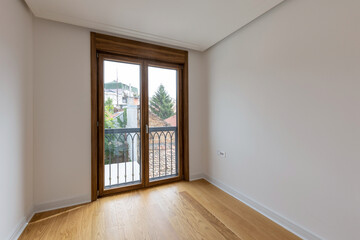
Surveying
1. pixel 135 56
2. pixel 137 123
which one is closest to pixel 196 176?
pixel 137 123

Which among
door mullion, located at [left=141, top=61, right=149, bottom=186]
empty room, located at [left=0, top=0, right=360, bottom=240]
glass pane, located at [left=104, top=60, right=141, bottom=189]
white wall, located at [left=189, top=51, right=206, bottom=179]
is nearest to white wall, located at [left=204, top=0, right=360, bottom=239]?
empty room, located at [left=0, top=0, right=360, bottom=240]

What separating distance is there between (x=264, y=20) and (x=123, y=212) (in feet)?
9.80

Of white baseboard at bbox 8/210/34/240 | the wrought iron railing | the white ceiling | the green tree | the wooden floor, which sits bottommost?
the wooden floor

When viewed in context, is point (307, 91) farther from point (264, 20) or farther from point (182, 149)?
point (182, 149)

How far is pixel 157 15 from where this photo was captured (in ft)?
6.66

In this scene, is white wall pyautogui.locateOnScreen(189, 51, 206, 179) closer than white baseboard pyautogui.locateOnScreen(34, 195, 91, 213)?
No

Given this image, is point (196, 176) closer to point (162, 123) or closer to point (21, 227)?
point (162, 123)

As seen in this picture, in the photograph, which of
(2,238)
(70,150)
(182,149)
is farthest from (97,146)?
(182,149)

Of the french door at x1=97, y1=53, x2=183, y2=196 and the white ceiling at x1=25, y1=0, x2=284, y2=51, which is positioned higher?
the white ceiling at x1=25, y1=0, x2=284, y2=51

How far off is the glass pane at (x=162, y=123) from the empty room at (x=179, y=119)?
2cm

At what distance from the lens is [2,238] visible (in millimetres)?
1434

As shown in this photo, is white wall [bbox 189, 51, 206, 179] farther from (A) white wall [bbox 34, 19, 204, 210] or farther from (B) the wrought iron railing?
(A) white wall [bbox 34, 19, 204, 210]

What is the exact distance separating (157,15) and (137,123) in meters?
1.60

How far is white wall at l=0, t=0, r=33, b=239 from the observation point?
4.79 ft
